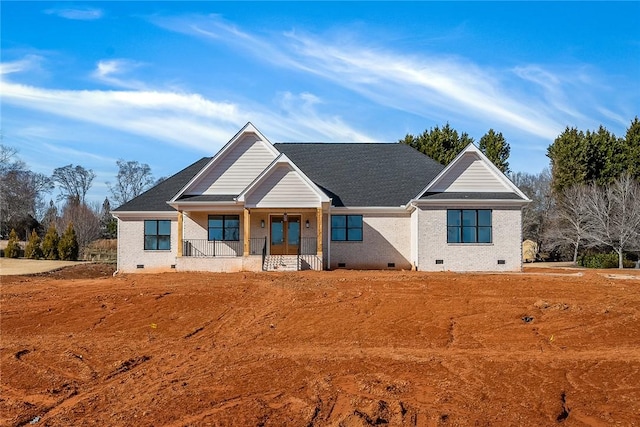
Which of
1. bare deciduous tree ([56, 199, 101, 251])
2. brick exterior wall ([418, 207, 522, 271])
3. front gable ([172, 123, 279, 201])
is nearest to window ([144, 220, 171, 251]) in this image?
front gable ([172, 123, 279, 201])

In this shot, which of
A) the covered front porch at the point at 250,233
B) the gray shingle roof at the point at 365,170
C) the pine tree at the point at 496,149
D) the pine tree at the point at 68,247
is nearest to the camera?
the covered front porch at the point at 250,233

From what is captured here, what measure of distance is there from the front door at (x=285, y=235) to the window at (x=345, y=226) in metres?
1.76

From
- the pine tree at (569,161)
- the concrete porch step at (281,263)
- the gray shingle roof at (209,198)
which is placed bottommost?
the concrete porch step at (281,263)

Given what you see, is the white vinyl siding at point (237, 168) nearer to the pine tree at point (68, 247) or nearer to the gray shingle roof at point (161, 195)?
the gray shingle roof at point (161, 195)

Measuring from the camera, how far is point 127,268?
27.0 meters

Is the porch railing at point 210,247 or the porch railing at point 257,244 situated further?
the porch railing at point 210,247

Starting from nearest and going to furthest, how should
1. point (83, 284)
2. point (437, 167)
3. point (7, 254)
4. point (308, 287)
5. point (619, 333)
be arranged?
point (619, 333) < point (308, 287) < point (83, 284) < point (437, 167) < point (7, 254)

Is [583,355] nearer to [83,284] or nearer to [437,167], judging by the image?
[83,284]

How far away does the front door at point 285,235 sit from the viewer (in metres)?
26.6

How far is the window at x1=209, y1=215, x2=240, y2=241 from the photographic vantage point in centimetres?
2672

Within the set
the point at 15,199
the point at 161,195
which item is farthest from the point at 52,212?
the point at 161,195

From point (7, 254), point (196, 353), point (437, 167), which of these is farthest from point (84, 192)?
point (196, 353)

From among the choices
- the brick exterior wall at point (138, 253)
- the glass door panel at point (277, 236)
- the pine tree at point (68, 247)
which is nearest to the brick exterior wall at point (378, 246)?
the glass door panel at point (277, 236)

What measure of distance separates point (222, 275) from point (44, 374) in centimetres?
1201
